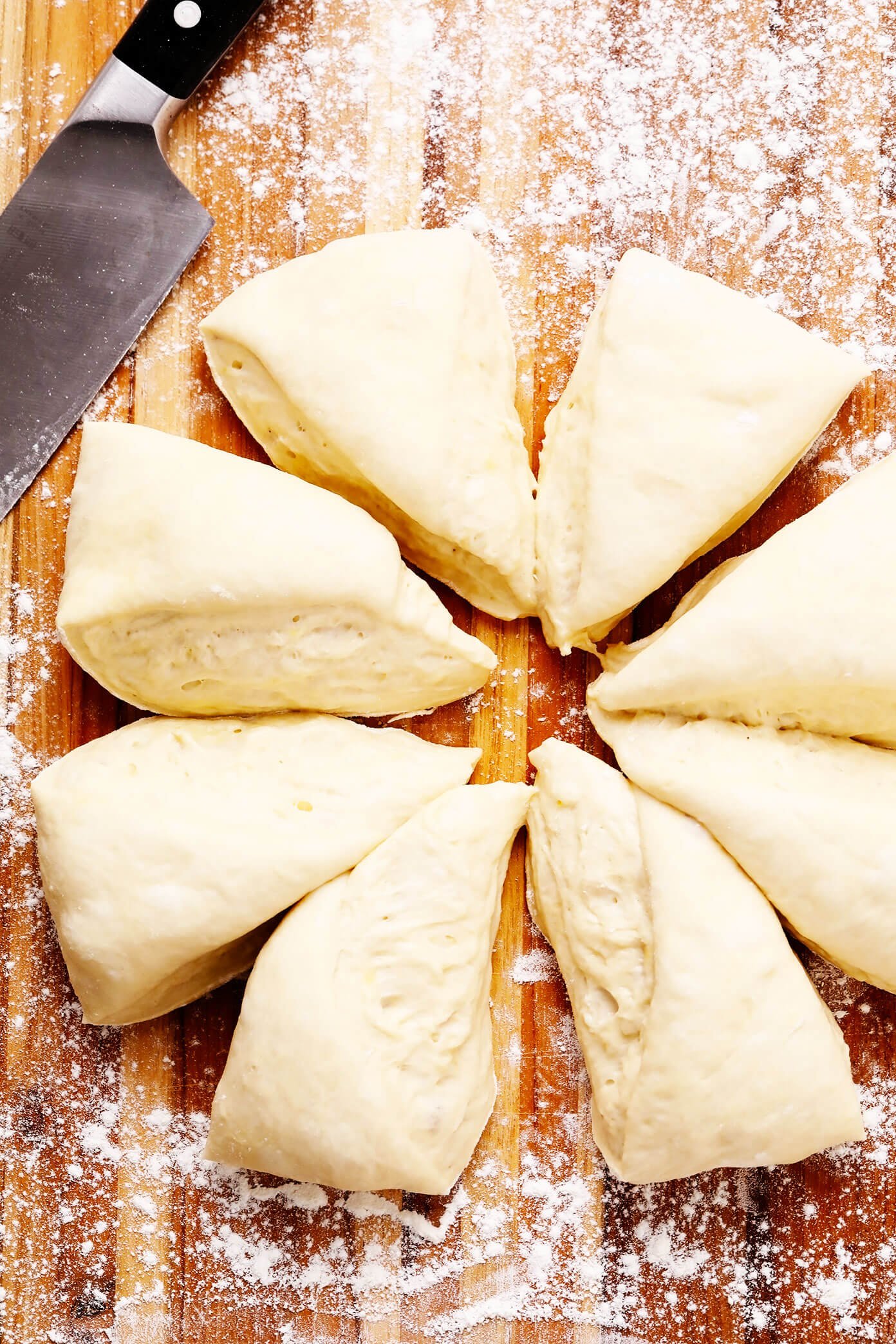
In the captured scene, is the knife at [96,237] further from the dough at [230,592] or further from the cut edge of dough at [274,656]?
the cut edge of dough at [274,656]

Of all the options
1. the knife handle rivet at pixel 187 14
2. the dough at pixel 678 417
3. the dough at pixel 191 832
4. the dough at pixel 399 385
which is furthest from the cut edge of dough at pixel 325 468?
the knife handle rivet at pixel 187 14

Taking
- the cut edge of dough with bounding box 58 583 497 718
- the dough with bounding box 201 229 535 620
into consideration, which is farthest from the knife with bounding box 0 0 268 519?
the cut edge of dough with bounding box 58 583 497 718

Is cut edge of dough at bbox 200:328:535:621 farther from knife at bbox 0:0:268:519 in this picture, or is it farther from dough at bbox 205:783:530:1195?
dough at bbox 205:783:530:1195

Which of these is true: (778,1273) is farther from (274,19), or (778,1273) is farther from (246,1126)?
(274,19)

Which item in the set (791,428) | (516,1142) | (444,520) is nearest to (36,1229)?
(516,1142)

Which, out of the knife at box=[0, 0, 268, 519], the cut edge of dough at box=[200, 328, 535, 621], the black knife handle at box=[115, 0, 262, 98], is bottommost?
the cut edge of dough at box=[200, 328, 535, 621]

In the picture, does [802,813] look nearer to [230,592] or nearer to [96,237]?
[230,592]

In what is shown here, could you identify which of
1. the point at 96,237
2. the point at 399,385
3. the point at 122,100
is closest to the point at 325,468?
the point at 399,385
